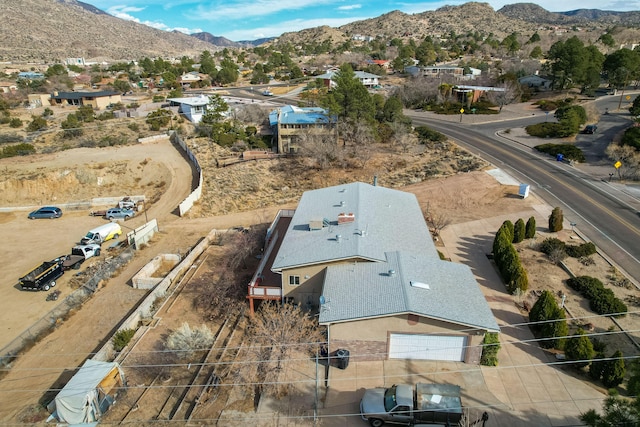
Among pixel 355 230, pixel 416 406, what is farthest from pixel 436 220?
pixel 416 406

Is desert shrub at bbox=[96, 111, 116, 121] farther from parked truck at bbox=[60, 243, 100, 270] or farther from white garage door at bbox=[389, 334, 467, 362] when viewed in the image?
white garage door at bbox=[389, 334, 467, 362]

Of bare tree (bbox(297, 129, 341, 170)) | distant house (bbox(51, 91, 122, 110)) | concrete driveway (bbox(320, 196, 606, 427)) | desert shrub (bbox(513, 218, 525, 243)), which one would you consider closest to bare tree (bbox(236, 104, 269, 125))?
bare tree (bbox(297, 129, 341, 170))

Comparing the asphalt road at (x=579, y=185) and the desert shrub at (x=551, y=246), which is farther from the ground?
the asphalt road at (x=579, y=185)

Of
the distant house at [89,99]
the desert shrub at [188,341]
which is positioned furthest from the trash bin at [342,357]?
the distant house at [89,99]

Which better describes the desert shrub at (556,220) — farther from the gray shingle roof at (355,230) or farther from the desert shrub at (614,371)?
the desert shrub at (614,371)

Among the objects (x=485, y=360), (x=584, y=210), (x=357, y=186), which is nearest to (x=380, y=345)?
(x=485, y=360)
